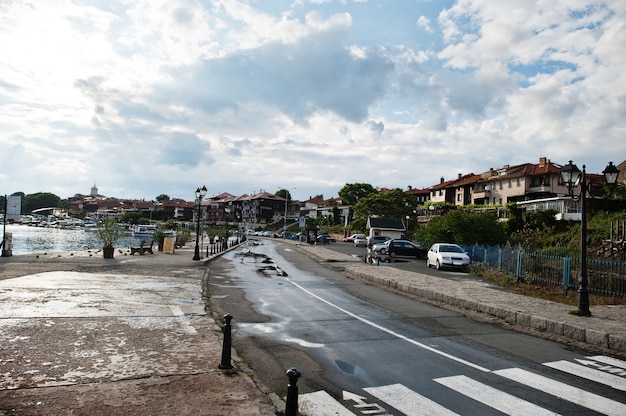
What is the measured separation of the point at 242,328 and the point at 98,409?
501 cm

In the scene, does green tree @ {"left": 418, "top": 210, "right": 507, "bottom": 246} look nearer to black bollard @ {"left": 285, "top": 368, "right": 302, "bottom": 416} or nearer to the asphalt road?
the asphalt road

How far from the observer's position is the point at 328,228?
105000mm

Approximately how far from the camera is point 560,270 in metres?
17.6

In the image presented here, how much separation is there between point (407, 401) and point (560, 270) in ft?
48.2

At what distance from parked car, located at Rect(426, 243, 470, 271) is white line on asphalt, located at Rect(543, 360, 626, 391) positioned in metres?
18.5

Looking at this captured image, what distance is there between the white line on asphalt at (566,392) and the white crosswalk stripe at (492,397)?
2.18 ft

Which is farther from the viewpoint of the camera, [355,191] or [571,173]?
[355,191]

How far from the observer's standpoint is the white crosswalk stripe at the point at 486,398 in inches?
211

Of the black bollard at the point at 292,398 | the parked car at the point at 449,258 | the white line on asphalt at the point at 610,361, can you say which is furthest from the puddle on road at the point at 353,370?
the parked car at the point at 449,258

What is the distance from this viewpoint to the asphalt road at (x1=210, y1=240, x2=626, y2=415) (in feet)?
19.2

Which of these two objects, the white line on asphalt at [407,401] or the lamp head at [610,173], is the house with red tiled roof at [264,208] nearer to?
the lamp head at [610,173]

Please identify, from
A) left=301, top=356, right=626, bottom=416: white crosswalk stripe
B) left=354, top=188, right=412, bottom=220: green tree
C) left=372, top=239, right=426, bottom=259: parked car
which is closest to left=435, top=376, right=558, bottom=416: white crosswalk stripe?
left=301, top=356, right=626, bottom=416: white crosswalk stripe

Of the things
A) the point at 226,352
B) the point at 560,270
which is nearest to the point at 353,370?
the point at 226,352

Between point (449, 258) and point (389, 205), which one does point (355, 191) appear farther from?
point (449, 258)
